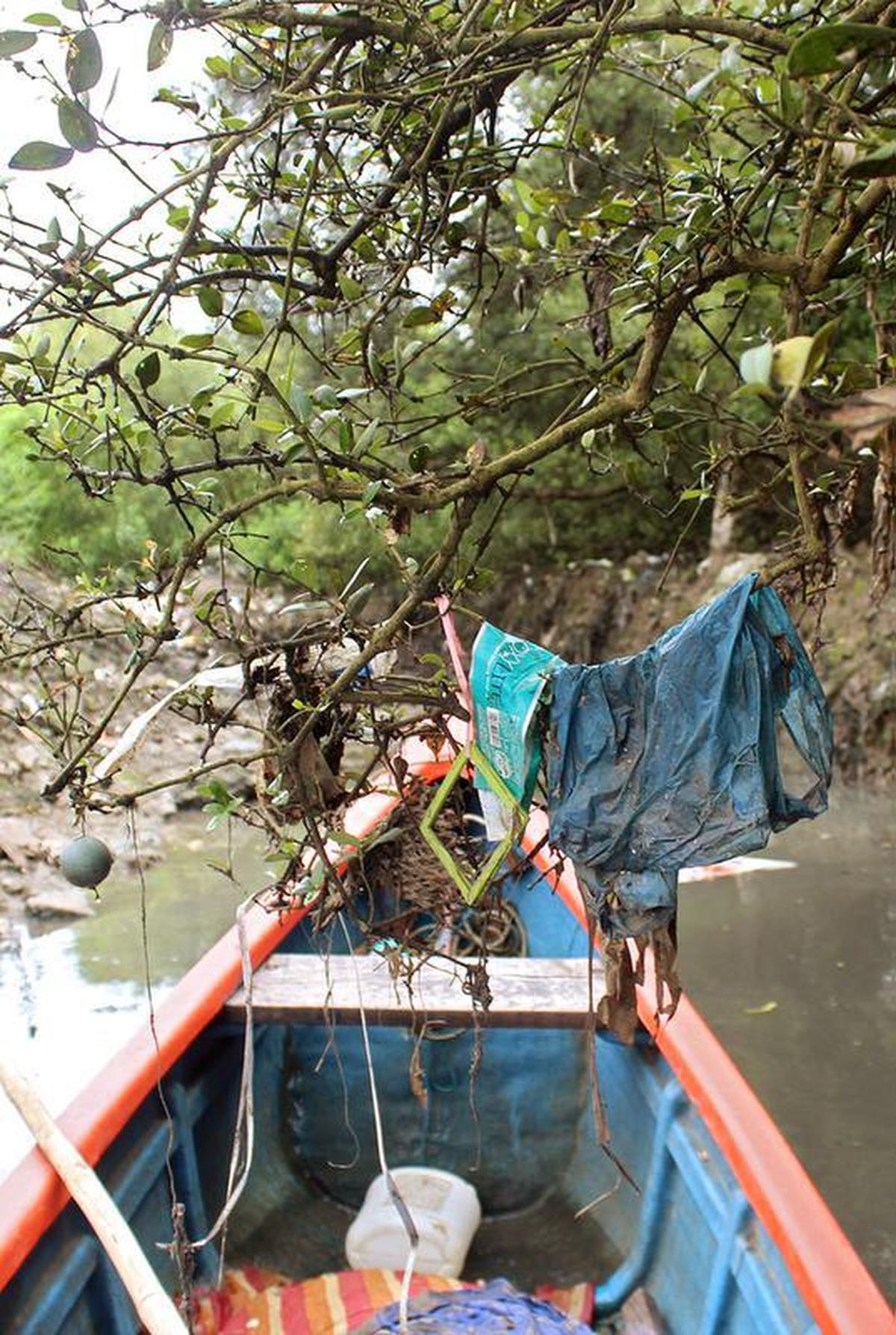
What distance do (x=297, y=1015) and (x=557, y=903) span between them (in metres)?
1.54

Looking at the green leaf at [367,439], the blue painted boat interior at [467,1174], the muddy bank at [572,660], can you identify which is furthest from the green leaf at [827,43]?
the muddy bank at [572,660]

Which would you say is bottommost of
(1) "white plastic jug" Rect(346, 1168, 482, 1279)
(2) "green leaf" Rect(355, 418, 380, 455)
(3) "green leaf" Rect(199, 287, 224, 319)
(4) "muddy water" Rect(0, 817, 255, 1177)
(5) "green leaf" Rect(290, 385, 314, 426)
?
(4) "muddy water" Rect(0, 817, 255, 1177)

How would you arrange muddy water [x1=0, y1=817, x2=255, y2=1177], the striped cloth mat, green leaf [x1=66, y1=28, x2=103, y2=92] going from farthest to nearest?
1. muddy water [x1=0, y1=817, x2=255, y2=1177]
2. the striped cloth mat
3. green leaf [x1=66, y1=28, x2=103, y2=92]

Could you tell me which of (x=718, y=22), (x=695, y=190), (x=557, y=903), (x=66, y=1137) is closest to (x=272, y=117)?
(x=718, y=22)

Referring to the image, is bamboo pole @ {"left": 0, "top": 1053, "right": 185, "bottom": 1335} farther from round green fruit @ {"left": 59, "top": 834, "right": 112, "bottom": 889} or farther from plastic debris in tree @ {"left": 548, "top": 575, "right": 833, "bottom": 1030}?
plastic debris in tree @ {"left": 548, "top": 575, "right": 833, "bottom": 1030}

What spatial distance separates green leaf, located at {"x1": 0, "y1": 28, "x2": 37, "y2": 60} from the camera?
1.16 meters

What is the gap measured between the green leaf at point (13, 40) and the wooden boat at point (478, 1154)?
967mm

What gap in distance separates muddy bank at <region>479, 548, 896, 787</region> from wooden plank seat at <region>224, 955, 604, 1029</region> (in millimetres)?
2926

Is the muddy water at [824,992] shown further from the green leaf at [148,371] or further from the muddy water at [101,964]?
the green leaf at [148,371]

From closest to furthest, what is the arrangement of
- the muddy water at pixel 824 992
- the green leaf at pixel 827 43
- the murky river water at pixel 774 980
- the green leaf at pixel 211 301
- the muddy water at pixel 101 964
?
1. the green leaf at pixel 827 43
2. the green leaf at pixel 211 301
3. the muddy water at pixel 824 992
4. the murky river water at pixel 774 980
5. the muddy water at pixel 101 964

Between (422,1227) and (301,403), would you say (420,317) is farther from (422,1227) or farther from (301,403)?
(422,1227)

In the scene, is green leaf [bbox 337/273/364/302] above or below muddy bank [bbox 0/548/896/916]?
above

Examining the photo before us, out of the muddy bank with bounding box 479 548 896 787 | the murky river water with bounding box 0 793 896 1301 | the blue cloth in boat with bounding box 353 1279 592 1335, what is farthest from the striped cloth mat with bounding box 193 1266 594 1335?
the muddy bank with bounding box 479 548 896 787

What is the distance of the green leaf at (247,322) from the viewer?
1.48 metres
